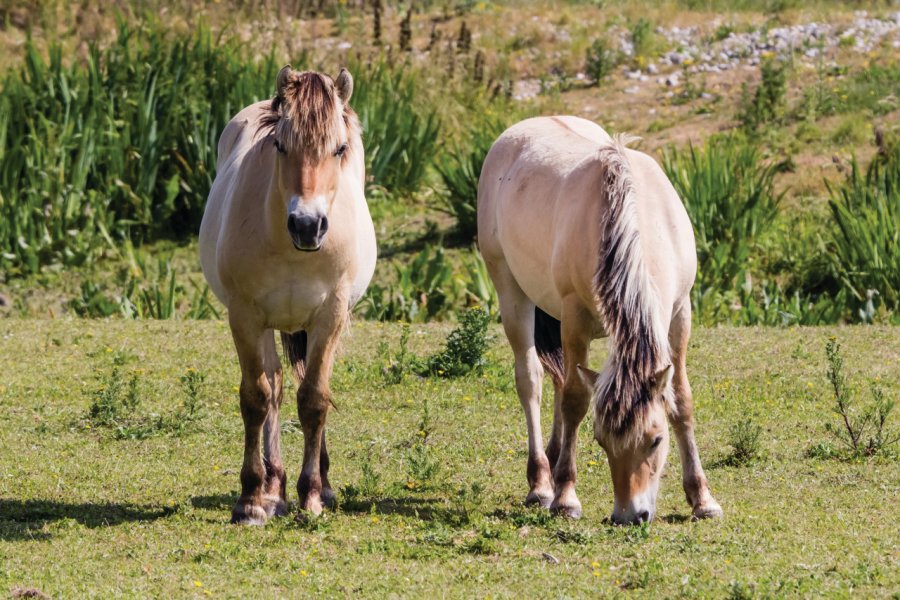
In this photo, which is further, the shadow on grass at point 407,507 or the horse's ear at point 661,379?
the shadow on grass at point 407,507

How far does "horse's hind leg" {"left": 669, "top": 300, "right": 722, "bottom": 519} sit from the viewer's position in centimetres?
600

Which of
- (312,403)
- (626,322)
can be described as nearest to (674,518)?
(626,322)

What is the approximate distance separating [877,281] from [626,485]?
6.30 m

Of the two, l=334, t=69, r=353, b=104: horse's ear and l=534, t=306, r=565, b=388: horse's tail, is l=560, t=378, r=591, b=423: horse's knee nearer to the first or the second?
l=534, t=306, r=565, b=388: horse's tail

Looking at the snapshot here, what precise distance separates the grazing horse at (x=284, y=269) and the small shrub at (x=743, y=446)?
233cm

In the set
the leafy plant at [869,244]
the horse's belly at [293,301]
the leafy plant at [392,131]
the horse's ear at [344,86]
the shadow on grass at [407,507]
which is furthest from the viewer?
the leafy plant at [392,131]

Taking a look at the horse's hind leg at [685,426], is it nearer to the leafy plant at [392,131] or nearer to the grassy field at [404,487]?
the grassy field at [404,487]

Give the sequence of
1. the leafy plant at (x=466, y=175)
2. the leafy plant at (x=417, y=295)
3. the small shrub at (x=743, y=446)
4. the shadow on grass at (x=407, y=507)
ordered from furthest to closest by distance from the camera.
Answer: the leafy plant at (x=466, y=175), the leafy plant at (x=417, y=295), the small shrub at (x=743, y=446), the shadow on grass at (x=407, y=507)

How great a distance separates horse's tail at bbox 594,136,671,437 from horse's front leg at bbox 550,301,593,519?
0.45m

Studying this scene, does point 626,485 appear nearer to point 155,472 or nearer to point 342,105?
point 342,105

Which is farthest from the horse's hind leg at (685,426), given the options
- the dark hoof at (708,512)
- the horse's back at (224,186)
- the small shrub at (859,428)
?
the horse's back at (224,186)

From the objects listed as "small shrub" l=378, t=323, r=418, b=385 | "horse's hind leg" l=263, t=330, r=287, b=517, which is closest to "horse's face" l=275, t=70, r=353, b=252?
"horse's hind leg" l=263, t=330, r=287, b=517

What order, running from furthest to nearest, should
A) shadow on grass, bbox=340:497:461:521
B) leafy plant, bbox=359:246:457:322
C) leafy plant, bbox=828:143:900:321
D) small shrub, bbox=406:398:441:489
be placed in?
leafy plant, bbox=359:246:457:322 → leafy plant, bbox=828:143:900:321 → small shrub, bbox=406:398:441:489 → shadow on grass, bbox=340:497:461:521

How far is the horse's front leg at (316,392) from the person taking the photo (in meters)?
5.98
